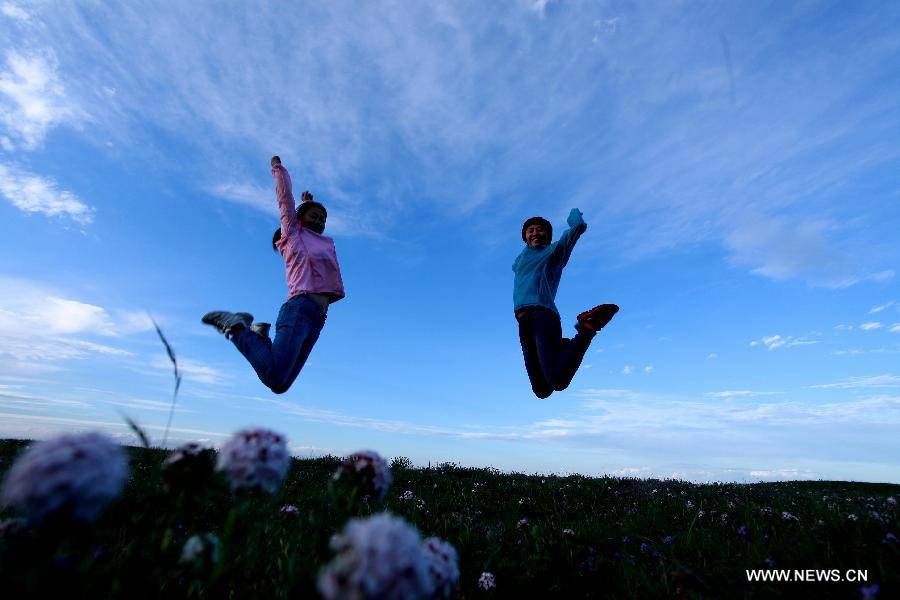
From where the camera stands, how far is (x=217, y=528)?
5.63 metres

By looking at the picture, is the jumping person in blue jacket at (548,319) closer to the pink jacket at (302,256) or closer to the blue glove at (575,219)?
the blue glove at (575,219)

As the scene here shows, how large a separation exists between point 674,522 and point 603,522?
103cm

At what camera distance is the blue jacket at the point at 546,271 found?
8.77 m

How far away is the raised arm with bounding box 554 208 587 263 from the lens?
889 cm

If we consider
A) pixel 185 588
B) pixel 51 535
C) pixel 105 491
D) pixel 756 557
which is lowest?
pixel 185 588

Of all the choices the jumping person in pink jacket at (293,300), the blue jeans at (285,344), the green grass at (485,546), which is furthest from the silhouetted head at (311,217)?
the green grass at (485,546)

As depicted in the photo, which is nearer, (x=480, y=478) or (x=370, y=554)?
(x=370, y=554)

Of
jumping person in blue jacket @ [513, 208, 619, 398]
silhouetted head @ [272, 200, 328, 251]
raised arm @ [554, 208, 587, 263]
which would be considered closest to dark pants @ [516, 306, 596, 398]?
jumping person in blue jacket @ [513, 208, 619, 398]

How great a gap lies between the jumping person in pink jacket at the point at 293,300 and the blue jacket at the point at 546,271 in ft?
10.9

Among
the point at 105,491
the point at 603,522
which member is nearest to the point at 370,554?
the point at 105,491

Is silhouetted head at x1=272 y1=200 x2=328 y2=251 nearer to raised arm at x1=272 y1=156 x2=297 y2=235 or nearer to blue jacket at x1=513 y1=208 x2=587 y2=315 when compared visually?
raised arm at x1=272 y1=156 x2=297 y2=235

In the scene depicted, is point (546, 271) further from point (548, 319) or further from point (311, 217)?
point (311, 217)

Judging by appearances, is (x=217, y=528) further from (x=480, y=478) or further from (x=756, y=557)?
(x=480, y=478)

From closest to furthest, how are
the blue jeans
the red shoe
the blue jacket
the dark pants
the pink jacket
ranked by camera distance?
the blue jeans → the pink jacket → the dark pants → the red shoe → the blue jacket
